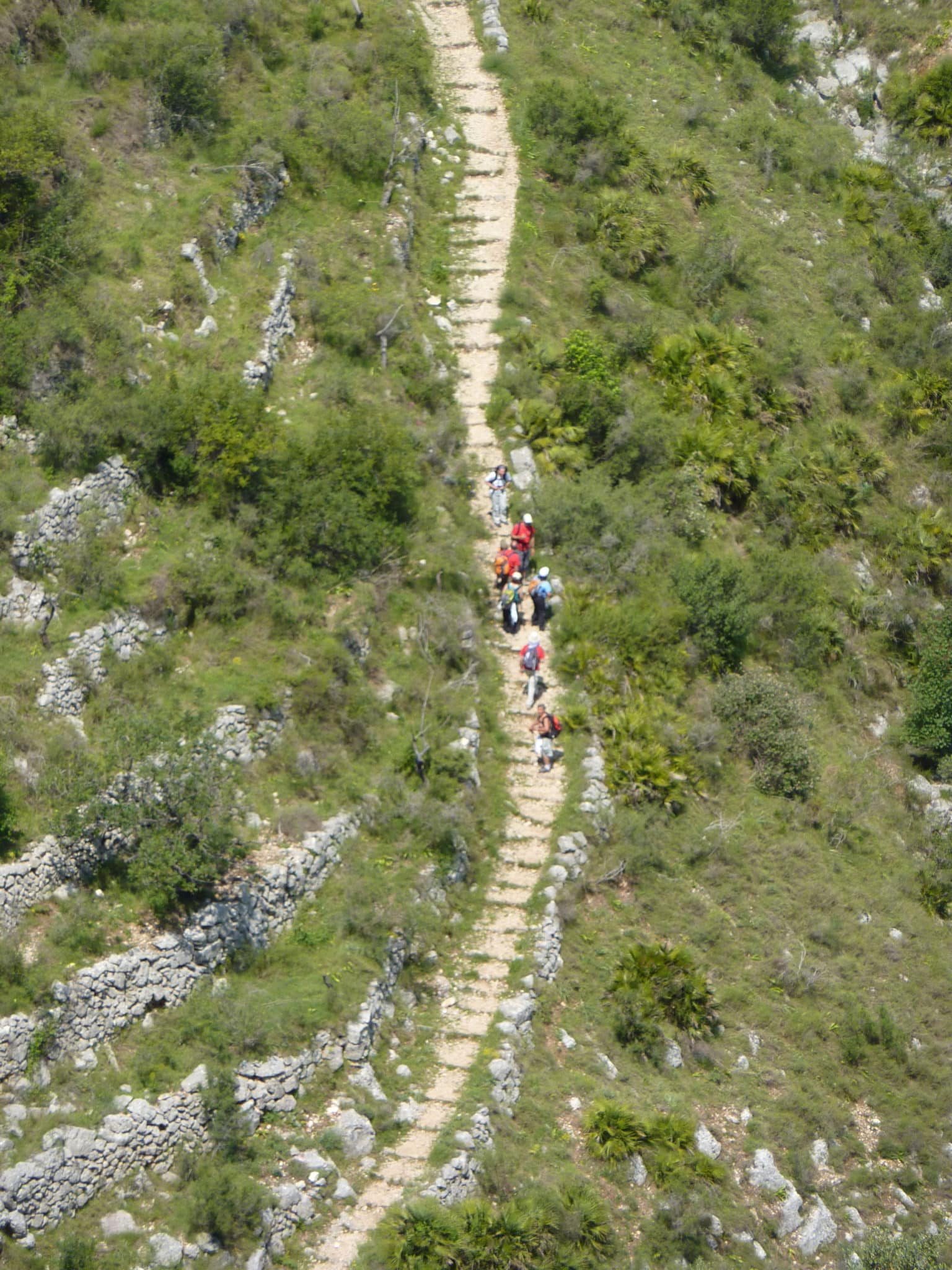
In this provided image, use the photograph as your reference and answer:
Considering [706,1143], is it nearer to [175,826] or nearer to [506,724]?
Answer: [506,724]

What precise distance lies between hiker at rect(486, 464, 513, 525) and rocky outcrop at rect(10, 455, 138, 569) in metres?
6.89

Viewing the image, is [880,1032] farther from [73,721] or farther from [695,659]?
[73,721]

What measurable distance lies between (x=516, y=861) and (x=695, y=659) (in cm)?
590

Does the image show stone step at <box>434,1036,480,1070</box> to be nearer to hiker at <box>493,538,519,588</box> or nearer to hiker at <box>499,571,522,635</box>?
hiker at <box>499,571,522,635</box>

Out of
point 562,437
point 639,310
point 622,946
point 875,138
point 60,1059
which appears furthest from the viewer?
point 875,138

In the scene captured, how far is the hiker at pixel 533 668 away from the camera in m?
22.8

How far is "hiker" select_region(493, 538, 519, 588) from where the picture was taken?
2400 centimetres

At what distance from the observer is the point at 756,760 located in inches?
943

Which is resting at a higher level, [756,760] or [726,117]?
[726,117]

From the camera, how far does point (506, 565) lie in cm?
2398

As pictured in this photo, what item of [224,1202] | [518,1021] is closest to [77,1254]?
[224,1202]

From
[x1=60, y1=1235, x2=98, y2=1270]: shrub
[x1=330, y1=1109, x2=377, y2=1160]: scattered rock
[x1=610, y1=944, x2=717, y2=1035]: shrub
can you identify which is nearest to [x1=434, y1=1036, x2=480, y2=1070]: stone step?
[x1=330, y1=1109, x2=377, y2=1160]: scattered rock

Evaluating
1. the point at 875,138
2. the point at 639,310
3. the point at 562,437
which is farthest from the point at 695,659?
the point at 875,138

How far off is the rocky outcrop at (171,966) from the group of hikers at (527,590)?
455 centimetres
